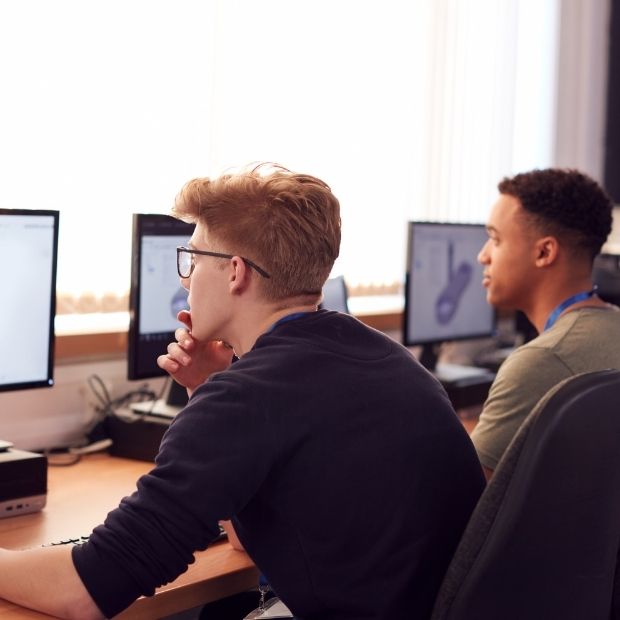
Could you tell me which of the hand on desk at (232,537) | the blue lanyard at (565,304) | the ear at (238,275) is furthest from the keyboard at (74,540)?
the blue lanyard at (565,304)

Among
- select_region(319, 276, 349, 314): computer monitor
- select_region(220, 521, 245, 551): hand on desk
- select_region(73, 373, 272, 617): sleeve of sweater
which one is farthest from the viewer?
select_region(319, 276, 349, 314): computer monitor

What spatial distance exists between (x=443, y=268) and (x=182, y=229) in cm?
116

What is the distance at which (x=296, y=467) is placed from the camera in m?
1.34

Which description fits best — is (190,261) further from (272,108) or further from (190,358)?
(272,108)

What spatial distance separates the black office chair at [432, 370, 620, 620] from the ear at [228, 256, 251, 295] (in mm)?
445

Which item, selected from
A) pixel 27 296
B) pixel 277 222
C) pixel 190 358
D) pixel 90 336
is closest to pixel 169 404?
pixel 90 336

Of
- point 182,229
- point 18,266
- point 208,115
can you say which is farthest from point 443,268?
point 18,266

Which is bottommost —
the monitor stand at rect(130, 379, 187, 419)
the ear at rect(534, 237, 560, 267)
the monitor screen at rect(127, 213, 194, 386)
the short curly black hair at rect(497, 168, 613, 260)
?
the monitor stand at rect(130, 379, 187, 419)

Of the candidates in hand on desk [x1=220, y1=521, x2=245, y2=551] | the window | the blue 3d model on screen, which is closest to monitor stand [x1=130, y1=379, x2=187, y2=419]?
the window

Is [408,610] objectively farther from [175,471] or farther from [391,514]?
[175,471]

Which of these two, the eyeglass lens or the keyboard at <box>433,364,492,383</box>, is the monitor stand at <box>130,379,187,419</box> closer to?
the eyeglass lens

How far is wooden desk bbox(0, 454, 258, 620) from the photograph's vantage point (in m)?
1.52

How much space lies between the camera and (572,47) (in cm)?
457

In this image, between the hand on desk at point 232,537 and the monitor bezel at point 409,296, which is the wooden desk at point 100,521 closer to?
the hand on desk at point 232,537
